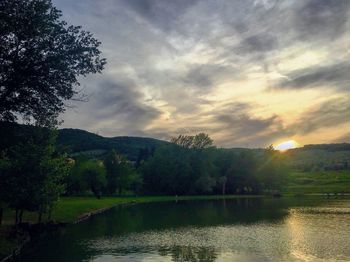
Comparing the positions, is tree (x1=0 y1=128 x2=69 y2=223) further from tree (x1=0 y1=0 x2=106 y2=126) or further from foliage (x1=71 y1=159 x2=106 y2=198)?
foliage (x1=71 y1=159 x2=106 y2=198)

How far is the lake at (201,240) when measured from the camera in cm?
5056

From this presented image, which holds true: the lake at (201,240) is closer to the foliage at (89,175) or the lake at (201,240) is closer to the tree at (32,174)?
the tree at (32,174)

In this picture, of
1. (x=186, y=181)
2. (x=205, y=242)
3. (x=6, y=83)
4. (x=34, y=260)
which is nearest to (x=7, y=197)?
(x=34, y=260)

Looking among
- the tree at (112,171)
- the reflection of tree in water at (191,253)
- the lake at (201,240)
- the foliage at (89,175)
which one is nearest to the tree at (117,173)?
the tree at (112,171)

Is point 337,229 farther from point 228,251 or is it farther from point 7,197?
point 7,197

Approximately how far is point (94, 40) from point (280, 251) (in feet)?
114

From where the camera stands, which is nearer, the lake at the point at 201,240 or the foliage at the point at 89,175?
the lake at the point at 201,240

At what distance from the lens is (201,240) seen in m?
62.7

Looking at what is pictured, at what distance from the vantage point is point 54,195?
2795 inches

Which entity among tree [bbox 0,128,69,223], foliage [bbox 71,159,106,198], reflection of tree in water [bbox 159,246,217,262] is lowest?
reflection of tree in water [bbox 159,246,217,262]

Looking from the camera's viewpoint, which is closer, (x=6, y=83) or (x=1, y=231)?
(x=6, y=83)

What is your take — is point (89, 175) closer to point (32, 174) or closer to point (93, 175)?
point (93, 175)

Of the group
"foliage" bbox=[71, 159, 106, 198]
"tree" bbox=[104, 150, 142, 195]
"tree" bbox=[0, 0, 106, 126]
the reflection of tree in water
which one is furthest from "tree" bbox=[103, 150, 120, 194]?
"tree" bbox=[0, 0, 106, 126]

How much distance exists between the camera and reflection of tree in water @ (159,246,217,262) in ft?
159
